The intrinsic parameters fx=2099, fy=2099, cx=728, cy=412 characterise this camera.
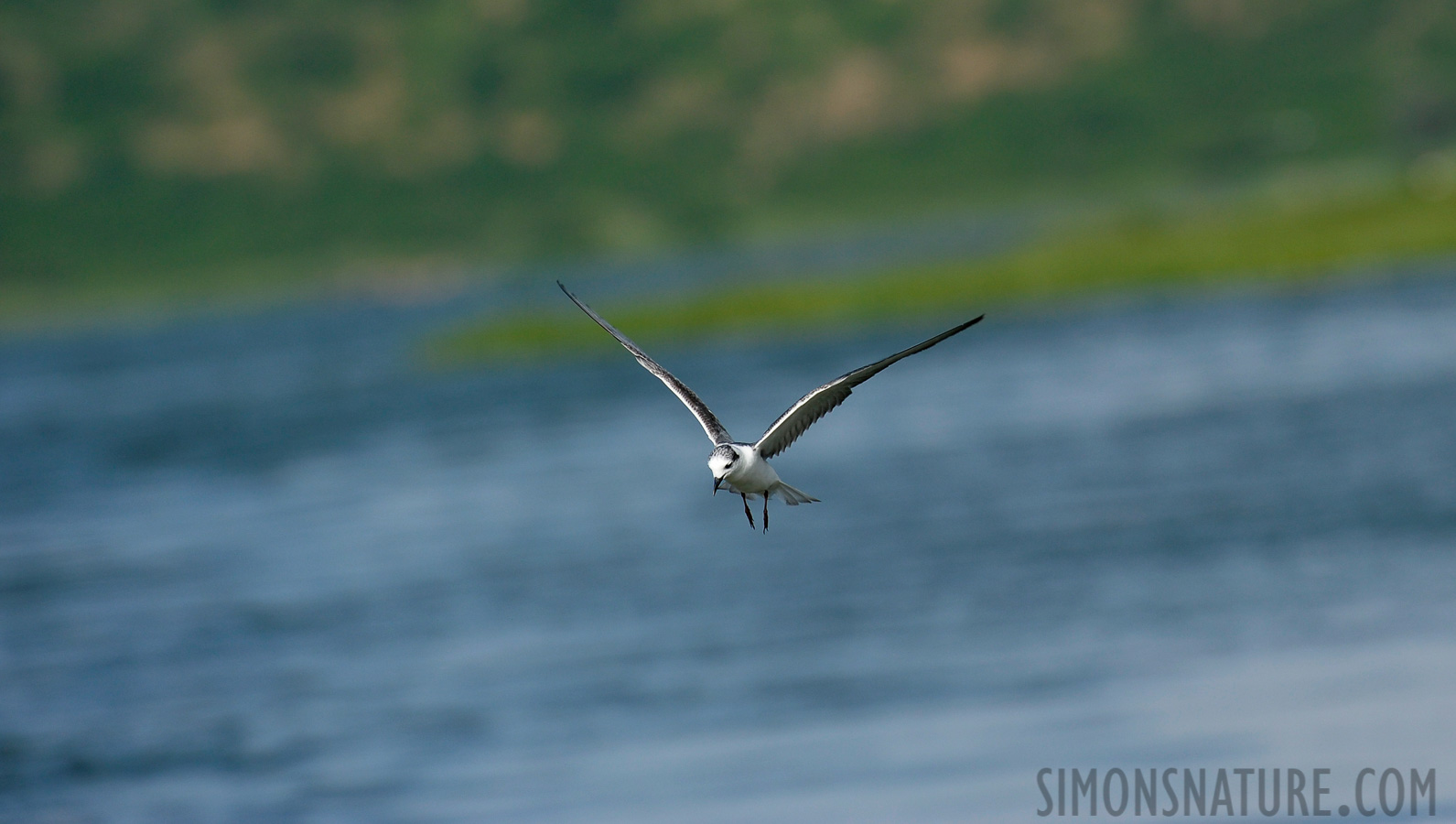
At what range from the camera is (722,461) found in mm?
13336

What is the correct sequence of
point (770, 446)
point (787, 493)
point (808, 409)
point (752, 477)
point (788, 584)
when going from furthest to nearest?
point (788, 584)
point (787, 493)
point (770, 446)
point (808, 409)
point (752, 477)

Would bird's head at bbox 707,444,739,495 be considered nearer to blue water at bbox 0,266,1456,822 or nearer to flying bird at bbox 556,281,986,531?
flying bird at bbox 556,281,986,531

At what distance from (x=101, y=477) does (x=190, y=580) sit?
989 inches

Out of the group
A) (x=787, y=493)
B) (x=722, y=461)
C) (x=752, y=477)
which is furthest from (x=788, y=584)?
(x=722, y=461)

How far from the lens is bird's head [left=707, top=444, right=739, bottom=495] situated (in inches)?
524

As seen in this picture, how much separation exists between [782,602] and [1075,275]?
57.1m

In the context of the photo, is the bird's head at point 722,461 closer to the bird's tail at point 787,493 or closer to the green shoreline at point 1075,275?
the bird's tail at point 787,493

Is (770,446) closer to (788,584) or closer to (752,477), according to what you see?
(752,477)

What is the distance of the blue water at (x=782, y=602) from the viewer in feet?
92.7

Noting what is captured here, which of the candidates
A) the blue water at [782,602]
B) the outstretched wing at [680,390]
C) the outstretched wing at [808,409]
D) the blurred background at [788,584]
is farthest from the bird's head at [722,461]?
the blue water at [782,602]

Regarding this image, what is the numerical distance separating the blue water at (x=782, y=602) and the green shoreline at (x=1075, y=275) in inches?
516

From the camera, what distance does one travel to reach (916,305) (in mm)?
88125

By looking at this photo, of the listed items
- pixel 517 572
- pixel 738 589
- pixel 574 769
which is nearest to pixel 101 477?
pixel 517 572

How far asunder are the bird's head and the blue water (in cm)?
1268
